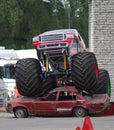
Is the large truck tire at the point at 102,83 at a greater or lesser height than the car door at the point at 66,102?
greater

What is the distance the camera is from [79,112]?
66.7 ft

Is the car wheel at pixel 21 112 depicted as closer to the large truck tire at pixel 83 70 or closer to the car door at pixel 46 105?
the car door at pixel 46 105

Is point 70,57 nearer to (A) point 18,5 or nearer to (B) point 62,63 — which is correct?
(B) point 62,63

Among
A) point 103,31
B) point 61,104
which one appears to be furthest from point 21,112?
point 103,31

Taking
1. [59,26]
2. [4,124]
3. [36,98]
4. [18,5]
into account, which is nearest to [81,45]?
[36,98]

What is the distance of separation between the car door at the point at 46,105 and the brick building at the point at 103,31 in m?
3.88

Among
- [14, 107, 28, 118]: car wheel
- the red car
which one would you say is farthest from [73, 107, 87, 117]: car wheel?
[14, 107, 28, 118]: car wheel

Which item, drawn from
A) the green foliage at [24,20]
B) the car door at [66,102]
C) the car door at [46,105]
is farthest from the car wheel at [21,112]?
the green foliage at [24,20]

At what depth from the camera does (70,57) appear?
18875 mm

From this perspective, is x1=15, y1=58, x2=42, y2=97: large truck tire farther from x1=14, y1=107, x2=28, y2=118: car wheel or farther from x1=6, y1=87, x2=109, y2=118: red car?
x1=14, y1=107, x2=28, y2=118: car wheel

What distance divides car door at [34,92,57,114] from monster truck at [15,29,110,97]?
1.18 ft

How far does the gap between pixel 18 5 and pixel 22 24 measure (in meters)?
1.83

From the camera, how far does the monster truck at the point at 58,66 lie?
18.3 metres

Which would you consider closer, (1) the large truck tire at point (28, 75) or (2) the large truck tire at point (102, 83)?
(1) the large truck tire at point (28, 75)
